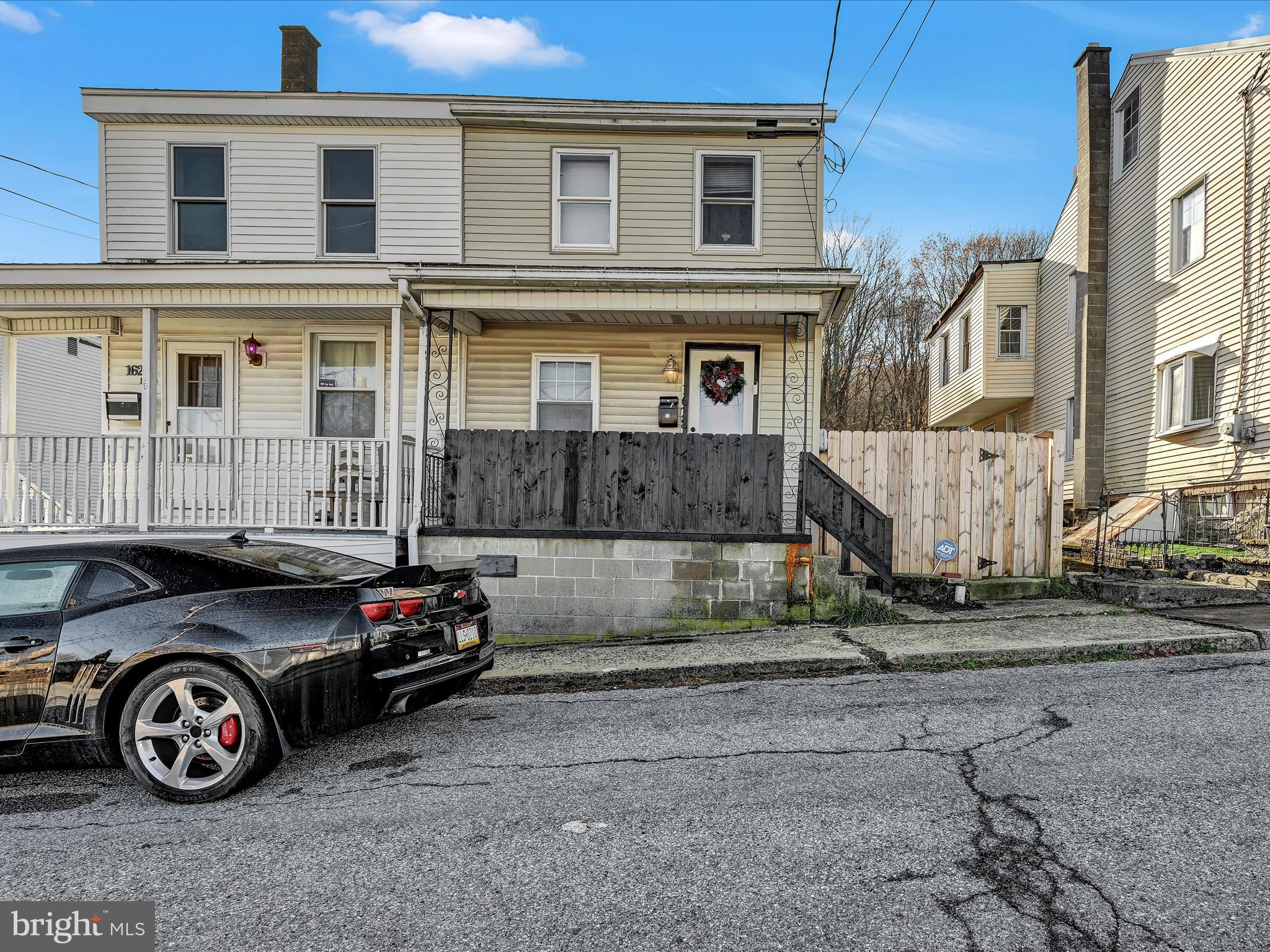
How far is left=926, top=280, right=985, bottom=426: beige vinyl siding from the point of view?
21906 millimetres

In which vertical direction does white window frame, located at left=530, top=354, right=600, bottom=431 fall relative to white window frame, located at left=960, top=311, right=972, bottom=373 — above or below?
below

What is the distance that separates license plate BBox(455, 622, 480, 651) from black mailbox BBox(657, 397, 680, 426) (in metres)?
6.36

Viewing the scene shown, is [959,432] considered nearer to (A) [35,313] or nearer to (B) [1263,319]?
(B) [1263,319]

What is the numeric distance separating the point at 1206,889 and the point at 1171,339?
1473 cm

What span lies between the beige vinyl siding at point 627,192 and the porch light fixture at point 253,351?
10.1 ft

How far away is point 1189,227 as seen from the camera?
1483 cm

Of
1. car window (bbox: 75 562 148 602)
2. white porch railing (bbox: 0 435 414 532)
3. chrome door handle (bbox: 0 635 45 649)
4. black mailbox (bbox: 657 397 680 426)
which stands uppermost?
black mailbox (bbox: 657 397 680 426)

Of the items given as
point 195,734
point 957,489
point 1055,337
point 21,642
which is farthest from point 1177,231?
point 21,642

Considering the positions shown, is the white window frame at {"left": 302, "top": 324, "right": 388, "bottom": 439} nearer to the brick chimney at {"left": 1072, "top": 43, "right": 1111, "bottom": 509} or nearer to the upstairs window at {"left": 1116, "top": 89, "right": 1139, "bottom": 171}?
the brick chimney at {"left": 1072, "top": 43, "right": 1111, "bottom": 509}

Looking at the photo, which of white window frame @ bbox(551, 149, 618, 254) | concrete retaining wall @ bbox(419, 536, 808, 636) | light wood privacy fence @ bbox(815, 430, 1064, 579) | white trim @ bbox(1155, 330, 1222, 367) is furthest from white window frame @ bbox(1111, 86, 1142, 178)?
concrete retaining wall @ bbox(419, 536, 808, 636)

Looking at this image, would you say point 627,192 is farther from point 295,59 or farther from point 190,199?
point 190,199

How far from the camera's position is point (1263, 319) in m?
12.5

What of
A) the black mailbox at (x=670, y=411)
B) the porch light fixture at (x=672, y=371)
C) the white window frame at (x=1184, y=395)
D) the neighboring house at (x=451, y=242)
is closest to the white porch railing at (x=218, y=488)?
the neighboring house at (x=451, y=242)

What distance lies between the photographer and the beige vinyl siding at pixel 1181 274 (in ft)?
42.2
